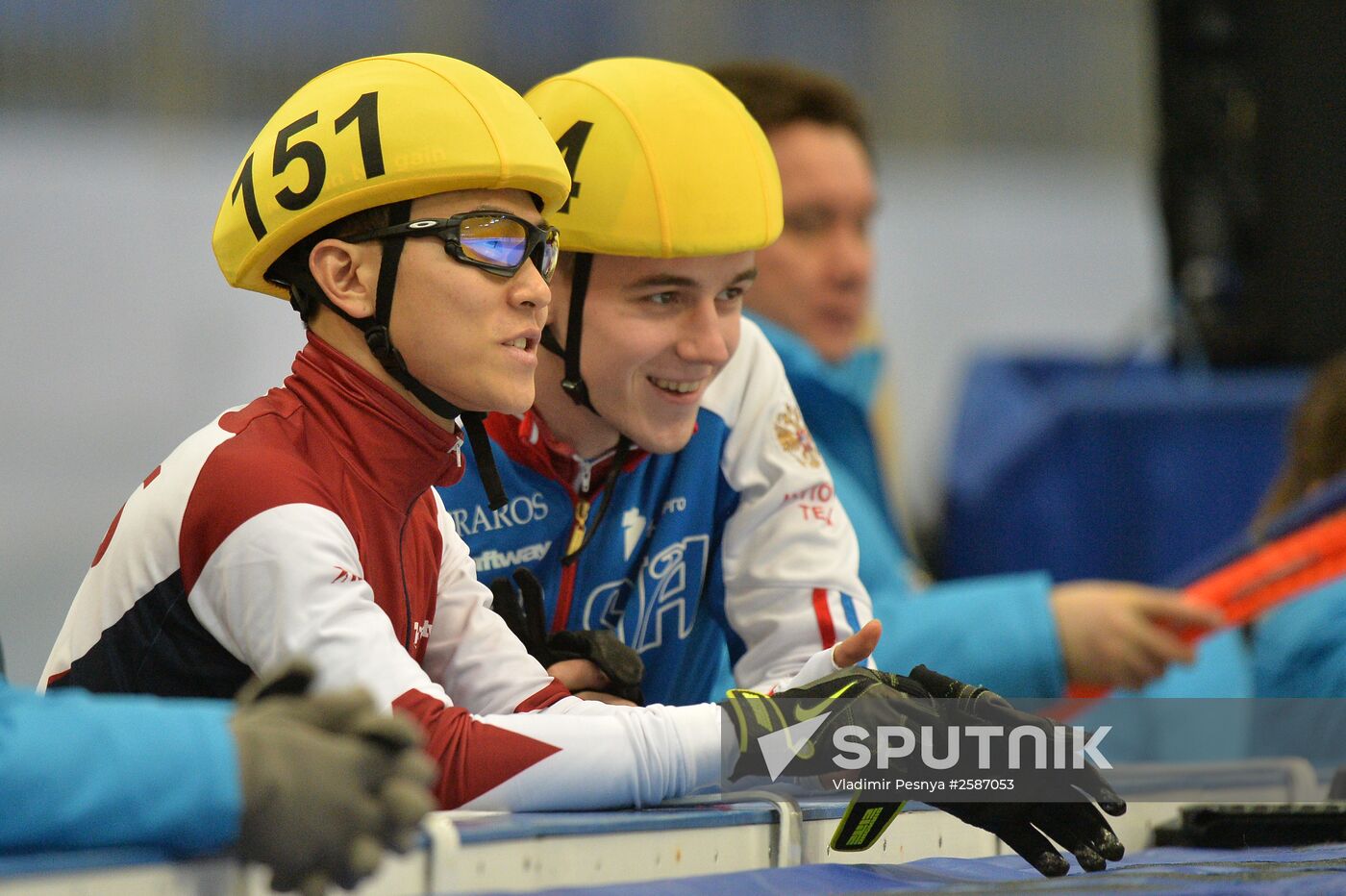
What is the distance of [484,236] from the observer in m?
1.75

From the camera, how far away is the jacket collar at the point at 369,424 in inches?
67.7

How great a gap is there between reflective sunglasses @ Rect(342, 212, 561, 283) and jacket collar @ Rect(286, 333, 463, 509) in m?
0.15

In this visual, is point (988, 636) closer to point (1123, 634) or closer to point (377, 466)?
point (1123, 634)

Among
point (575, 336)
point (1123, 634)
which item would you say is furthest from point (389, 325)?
point (1123, 634)

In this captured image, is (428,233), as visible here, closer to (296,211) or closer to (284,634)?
(296,211)

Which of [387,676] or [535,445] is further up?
[535,445]

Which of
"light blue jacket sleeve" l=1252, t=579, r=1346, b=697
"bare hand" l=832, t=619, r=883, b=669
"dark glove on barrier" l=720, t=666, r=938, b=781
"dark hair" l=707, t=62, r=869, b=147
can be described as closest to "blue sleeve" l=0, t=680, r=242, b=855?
"dark glove on barrier" l=720, t=666, r=938, b=781

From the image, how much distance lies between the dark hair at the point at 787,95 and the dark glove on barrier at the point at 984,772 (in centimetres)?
192

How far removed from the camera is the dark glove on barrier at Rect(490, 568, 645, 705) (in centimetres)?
199

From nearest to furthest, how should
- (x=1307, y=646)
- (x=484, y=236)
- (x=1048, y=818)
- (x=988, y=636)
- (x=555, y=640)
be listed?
(x=1048, y=818) < (x=484, y=236) < (x=555, y=640) < (x=988, y=636) < (x=1307, y=646)

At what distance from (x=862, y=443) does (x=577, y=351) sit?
1516 mm

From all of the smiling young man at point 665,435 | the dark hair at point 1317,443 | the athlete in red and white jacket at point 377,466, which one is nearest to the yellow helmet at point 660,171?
the smiling young man at point 665,435

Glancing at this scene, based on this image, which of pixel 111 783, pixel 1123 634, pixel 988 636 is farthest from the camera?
pixel 988 636

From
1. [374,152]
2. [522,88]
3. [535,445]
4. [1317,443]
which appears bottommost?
[535,445]
